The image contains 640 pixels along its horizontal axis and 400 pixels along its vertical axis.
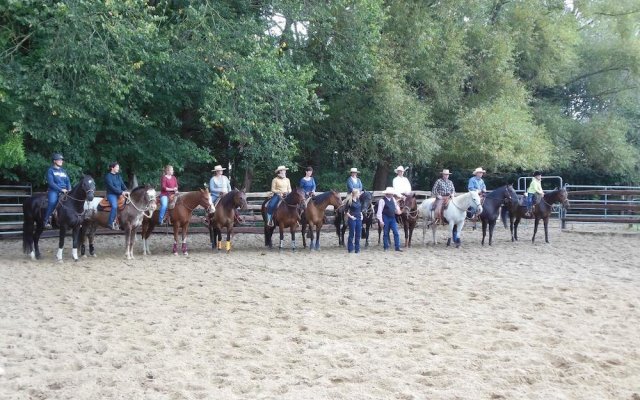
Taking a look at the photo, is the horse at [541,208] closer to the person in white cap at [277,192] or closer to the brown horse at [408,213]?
the brown horse at [408,213]

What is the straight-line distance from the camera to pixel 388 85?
20375mm

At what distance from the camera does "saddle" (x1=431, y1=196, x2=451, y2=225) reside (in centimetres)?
1620

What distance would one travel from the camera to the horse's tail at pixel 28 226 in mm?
13242

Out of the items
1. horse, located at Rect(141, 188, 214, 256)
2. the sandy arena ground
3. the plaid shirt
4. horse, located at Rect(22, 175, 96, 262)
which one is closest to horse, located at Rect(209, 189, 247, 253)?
horse, located at Rect(141, 188, 214, 256)

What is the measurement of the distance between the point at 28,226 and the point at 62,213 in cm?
120

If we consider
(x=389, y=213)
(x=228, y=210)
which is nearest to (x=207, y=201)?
(x=228, y=210)

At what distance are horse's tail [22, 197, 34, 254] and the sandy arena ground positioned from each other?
122 cm

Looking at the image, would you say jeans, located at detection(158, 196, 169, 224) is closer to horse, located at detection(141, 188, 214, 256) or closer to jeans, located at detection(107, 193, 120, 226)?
horse, located at detection(141, 188, 214, 256)

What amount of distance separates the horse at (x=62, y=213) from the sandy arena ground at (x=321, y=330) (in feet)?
3.20

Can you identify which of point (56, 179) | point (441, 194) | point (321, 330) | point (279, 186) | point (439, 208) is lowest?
point (321, 330)

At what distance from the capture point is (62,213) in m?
12.7

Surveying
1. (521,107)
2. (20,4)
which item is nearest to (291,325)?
(20,4)

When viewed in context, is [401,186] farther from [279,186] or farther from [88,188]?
[88,188]

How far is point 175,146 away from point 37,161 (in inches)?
155
